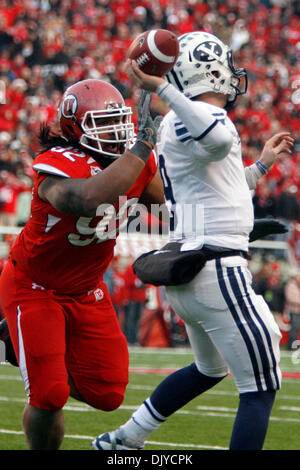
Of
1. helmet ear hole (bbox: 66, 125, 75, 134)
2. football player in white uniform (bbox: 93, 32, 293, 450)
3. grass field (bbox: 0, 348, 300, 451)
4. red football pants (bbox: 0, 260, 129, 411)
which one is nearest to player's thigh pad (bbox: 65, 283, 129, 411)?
red football pants (bbox: 0, 260, 129, 411)

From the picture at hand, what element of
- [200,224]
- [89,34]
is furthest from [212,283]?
[89,34]

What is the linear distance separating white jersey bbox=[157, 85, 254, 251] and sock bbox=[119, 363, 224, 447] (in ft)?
2.17

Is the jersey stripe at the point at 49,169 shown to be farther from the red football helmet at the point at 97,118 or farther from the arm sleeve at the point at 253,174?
the arm sleeve at the point at 253,174

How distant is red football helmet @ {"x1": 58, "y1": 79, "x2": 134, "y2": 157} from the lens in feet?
10.9

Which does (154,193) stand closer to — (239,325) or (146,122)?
(146,122)

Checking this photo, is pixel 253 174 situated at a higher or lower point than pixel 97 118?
lower

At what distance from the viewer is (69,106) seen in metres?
3.41

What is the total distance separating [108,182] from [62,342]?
74cm

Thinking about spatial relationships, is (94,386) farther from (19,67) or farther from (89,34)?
(89,34)

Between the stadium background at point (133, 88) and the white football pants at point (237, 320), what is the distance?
235 inches

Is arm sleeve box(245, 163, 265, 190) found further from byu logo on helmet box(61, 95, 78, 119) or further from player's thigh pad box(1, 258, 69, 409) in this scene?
player's thigh pad box(1, 258, 69, 409)

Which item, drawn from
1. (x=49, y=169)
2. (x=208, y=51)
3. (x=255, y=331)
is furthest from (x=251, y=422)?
(x=208, y=51)

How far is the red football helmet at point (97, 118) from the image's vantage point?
3312mm

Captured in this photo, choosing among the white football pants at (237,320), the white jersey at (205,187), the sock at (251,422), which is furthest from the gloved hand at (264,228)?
the sock at (251,422)
